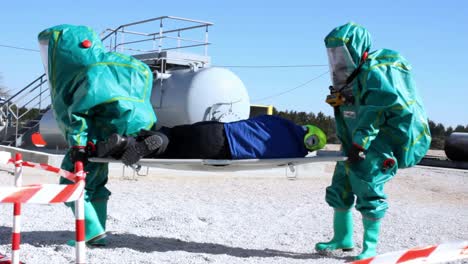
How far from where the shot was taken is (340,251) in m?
5.77

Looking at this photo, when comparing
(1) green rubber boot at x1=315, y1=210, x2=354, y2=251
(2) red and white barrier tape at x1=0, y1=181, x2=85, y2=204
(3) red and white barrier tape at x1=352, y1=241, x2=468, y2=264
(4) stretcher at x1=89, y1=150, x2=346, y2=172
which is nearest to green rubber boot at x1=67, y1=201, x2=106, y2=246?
(4) stretcher at x1=89, y1=150, x2=346, y2=172

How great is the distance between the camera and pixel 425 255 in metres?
3.81

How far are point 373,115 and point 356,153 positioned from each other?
0.34 m

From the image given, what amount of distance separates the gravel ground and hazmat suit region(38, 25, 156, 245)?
0.64 meters

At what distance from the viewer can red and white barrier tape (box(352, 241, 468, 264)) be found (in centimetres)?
358

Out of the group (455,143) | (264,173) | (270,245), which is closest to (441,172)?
(455,143)

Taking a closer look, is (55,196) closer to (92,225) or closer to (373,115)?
(92,225)

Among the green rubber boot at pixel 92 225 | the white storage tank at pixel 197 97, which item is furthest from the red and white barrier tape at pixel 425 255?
the white storage tank at pixel 197 97

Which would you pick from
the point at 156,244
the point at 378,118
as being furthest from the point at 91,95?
the point at 378,118

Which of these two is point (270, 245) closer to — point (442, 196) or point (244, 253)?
point (244, 253)

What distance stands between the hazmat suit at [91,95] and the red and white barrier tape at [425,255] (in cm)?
252

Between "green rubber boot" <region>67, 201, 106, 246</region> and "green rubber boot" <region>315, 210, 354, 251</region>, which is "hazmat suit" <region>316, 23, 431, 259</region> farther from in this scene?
"green rubber boot" <region>67, 201, 106, 246</region>

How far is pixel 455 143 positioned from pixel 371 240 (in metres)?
20.3

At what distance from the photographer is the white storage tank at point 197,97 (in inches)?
471
